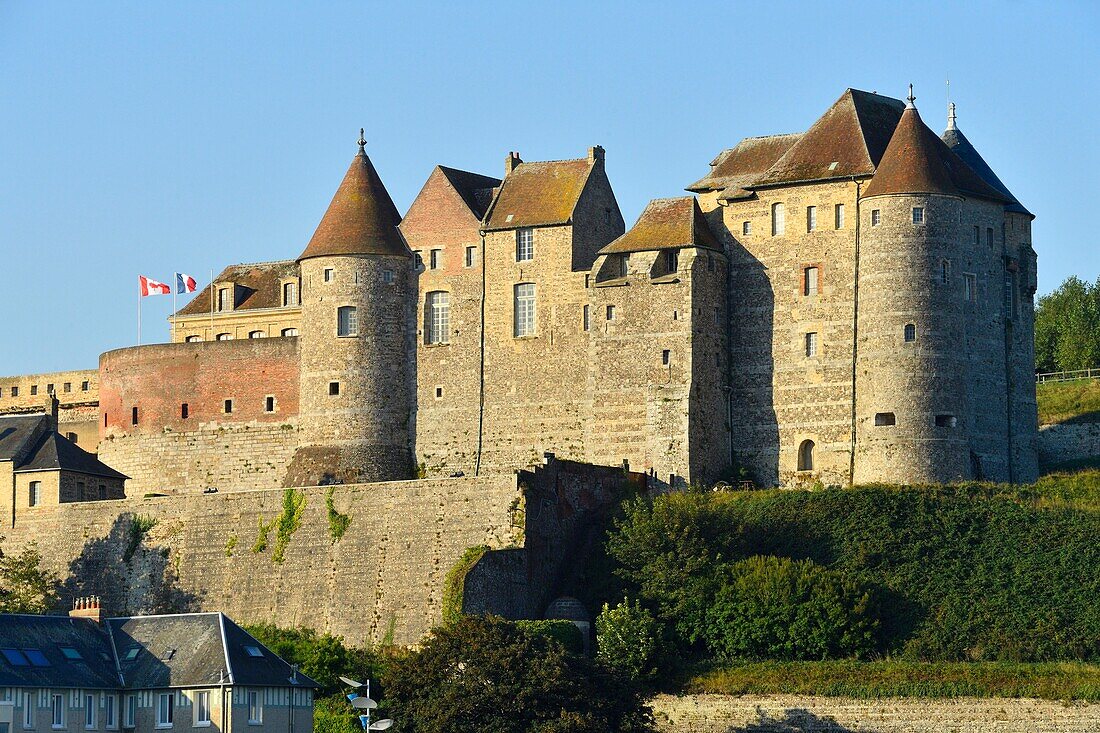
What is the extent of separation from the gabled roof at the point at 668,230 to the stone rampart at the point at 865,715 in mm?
15847

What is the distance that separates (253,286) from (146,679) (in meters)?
31.2

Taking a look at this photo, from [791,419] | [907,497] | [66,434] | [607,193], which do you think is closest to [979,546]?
[907,497]

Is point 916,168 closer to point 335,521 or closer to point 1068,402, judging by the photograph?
point 1068,402

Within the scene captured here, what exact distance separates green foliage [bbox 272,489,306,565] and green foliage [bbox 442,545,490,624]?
5.69 m

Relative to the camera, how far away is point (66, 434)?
8106 centimetres

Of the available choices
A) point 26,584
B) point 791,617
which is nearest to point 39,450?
point 26,584

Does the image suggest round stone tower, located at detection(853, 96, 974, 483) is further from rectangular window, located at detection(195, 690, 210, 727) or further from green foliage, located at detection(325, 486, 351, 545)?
rectangular window, located at detection(195, 690, 210, 727)

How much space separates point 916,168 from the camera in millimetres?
67250

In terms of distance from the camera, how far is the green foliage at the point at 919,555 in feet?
195

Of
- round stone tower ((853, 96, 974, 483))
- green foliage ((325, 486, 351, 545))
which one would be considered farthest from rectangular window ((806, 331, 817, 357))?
green foliage ((325, 486, 351, 545))

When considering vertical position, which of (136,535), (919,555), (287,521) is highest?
(287,521)

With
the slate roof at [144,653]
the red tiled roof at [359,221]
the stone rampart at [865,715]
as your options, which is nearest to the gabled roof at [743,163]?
the red tiled roof at [359,221]

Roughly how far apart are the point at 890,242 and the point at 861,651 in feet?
43.5

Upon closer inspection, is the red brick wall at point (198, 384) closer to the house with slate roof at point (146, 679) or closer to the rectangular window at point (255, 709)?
the house with slate roof at point (146, 679)
